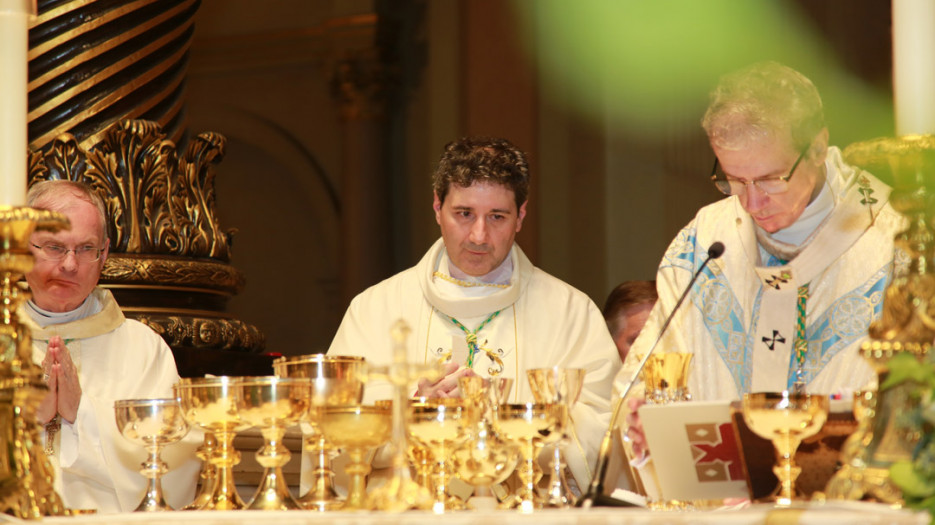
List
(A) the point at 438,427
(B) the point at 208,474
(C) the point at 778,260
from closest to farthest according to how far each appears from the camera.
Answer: (A) the point at 438,427 < (B) the point at 208,474 < (C) the point at 778,260

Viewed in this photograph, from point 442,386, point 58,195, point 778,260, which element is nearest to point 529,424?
point 442,386

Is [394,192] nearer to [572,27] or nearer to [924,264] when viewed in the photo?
[572,27]

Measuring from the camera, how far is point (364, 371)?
233 cm

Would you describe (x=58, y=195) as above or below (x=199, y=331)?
above

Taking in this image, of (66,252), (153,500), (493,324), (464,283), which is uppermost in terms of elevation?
(66,252)

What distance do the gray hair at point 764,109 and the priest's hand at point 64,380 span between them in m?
1.93

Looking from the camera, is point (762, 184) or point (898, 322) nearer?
point (898, 322)

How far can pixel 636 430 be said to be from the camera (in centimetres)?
308

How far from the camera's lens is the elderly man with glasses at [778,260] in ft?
12.0

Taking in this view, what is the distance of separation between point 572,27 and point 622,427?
23.0ft

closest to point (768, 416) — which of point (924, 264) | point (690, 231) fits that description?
point (924, 264)

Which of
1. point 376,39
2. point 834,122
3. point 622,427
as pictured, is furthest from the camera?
point 376,39

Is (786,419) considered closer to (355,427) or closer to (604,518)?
(604,518)

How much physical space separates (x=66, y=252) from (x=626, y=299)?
2164mm
